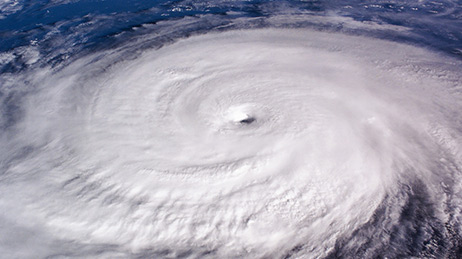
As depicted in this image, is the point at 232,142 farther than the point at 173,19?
No

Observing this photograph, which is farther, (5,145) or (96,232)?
(5,145)

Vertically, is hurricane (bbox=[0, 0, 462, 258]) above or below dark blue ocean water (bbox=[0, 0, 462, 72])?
below

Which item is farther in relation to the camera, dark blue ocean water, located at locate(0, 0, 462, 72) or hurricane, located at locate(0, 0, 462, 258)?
dark blue ocean water, located at locate(0, 0, 462, 72)

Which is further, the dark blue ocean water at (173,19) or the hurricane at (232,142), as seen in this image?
the dark blue ocean water at (173,19)

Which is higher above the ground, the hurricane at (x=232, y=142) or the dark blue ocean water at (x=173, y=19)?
the dark blue ocean water at (x=173, y=19)

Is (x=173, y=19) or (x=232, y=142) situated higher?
Answer: (x=173, y=19)

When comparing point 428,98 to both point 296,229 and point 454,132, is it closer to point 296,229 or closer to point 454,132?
point 454,132

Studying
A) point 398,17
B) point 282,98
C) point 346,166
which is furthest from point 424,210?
point 398,17

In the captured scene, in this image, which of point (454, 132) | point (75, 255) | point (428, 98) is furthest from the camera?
point (428, 98)
